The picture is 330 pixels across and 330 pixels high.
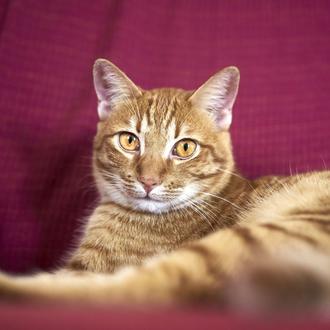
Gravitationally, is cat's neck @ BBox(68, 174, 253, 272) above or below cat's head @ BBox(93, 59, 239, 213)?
below

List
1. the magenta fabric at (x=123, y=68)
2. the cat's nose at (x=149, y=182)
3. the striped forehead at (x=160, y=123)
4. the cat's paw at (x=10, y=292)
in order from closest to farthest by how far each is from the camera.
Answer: the cat's paw at (x=10, y=292) → the cat's nose at (x=149, y=182) → the striped forehead at (x=160, y=123) → the magenta fabric at (x=123, y=68)

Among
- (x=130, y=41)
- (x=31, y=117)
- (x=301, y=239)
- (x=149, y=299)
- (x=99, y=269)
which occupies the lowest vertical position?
(x=99, y=269)

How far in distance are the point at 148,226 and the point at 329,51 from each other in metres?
1.33

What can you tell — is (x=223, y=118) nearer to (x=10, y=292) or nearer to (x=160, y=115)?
(x=160, y=115)

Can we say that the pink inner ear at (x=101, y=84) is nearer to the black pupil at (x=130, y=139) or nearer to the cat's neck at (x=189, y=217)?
the black pupil at (x=130, y=139)

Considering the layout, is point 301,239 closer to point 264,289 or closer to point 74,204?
point 264,289

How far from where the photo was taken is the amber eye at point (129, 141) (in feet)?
5.87

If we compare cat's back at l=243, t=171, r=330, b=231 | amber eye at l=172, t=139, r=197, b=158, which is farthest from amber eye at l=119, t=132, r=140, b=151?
cat's back at l=243, t=171, r=330, b=231

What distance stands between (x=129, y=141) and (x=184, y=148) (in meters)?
0.21

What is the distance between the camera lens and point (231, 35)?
245cm

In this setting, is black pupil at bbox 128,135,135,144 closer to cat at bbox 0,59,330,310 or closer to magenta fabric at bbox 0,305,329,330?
cat at bbox 0,59,330,310

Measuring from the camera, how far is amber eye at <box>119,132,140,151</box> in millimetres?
1790

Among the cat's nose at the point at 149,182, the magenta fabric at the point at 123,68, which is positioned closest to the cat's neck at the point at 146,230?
the cat's nose at the point at 149,182

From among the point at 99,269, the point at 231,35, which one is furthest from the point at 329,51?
the point at 99,269
